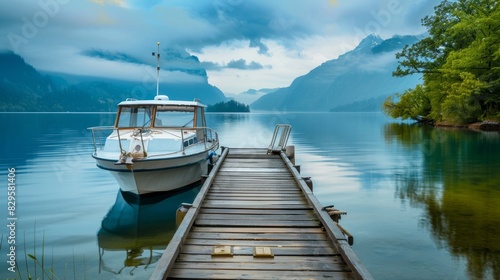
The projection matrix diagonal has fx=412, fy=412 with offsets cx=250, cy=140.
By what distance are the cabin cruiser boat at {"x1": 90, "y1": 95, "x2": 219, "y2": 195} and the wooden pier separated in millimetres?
3423

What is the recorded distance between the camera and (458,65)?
4997cm

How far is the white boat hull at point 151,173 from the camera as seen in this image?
13.9 meters

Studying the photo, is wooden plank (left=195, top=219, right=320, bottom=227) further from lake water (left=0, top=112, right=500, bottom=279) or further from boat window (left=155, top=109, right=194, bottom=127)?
boat window (left=155, top=109, right=194, bottom=127)

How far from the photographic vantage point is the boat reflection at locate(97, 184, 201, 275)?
9.54 meters

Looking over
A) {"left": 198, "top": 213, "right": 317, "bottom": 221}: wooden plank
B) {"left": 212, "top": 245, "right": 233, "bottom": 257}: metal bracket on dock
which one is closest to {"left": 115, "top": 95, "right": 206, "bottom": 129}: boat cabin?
{"left": 198, "top": 213, "right": 317, "bottom": 221}: wooden plank

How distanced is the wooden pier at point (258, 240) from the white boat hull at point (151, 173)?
3.24 metres

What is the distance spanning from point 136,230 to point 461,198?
11309mm

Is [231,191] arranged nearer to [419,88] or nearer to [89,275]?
[89,275]

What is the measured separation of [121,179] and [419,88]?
65975 millimetres

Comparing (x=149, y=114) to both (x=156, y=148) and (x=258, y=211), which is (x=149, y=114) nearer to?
(x=156, y=148)

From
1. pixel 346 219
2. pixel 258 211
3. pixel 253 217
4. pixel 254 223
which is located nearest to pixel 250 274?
pixel 254 223

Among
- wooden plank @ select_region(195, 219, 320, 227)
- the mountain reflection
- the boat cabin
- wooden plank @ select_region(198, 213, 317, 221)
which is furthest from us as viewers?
the boat cabin

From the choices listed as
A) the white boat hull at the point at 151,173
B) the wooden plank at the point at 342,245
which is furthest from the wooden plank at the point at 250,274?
the white boat hull at the point at 151,173

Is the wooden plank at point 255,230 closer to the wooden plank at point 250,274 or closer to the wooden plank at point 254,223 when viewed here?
the wooden plank at point 254,223
